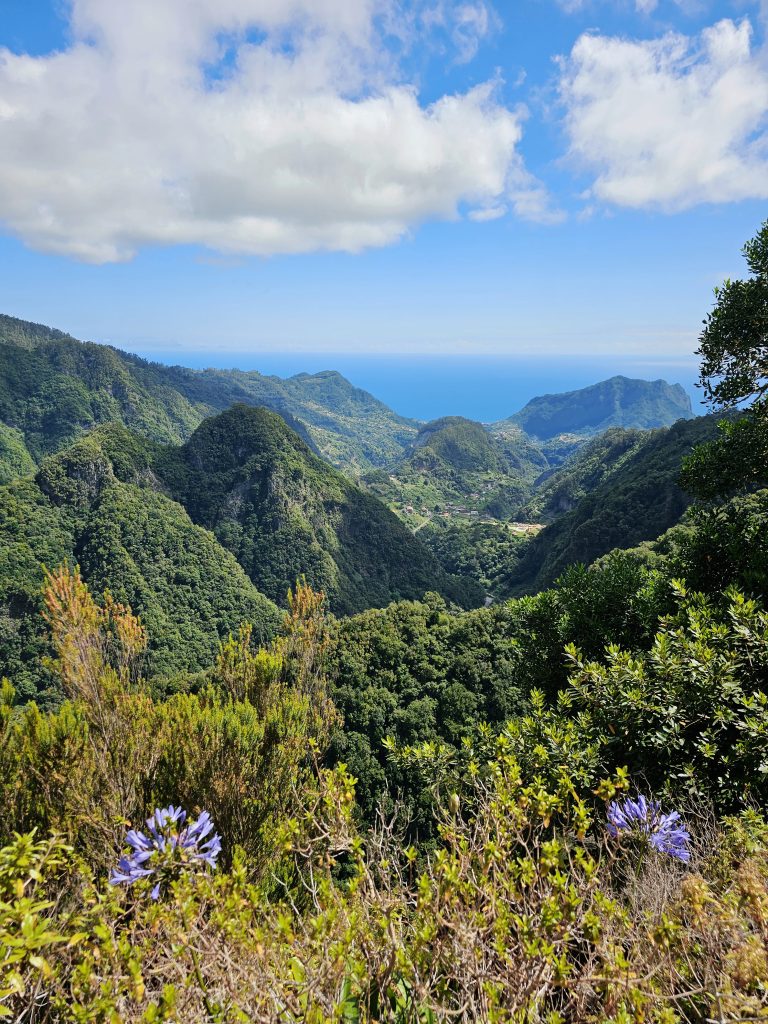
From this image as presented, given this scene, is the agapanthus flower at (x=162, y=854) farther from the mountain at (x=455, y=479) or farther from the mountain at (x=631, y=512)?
the mountain at (x=455, y=479)

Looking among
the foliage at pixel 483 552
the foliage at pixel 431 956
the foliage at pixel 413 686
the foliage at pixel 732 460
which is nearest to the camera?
the foliage at pixel 431 956

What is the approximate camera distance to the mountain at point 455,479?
129 m

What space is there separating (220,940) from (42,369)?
509 ft

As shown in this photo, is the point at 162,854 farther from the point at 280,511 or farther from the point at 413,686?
the point at 280,511

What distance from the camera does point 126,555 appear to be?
2112 inches

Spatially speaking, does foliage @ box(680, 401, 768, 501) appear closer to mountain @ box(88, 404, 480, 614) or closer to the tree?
the tree

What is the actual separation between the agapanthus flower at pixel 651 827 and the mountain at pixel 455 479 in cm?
11118

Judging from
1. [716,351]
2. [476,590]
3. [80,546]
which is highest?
[716,351]

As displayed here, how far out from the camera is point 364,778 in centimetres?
1877

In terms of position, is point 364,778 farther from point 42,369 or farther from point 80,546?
point 42,369

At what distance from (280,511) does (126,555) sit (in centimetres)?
2185

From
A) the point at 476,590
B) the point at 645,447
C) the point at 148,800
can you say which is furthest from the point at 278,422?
the point at 148,800

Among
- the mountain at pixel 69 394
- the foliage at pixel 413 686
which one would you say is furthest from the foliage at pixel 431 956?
the mountain at pixel 69 394

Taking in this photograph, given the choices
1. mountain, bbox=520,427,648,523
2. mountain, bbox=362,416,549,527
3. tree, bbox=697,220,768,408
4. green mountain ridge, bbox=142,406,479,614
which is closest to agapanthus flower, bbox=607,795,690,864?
tree, bbox=697,220,768,408
